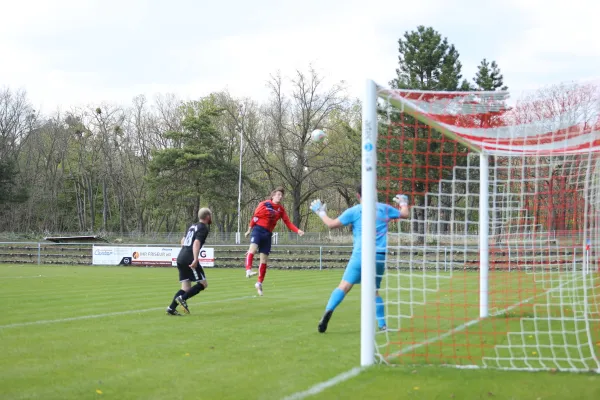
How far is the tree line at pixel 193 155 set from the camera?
5031cm

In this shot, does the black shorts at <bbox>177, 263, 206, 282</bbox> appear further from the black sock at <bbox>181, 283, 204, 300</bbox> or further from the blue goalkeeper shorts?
the blue goalkeeper shorts

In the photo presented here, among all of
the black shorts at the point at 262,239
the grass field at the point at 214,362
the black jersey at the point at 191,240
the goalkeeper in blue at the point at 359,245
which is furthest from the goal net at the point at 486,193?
the black jersey at the point at 191,240

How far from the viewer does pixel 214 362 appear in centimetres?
624

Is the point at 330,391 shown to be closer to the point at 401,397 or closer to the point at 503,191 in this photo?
the point at 401,397

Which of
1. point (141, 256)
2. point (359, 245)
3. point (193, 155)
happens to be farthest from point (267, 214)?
point (193, 155)

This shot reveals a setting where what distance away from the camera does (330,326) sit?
8.75 metres

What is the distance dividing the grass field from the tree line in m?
32.2

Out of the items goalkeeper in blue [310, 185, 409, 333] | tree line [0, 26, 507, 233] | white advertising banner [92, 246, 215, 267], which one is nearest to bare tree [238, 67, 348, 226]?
tree line [0, 26, 507, 233]

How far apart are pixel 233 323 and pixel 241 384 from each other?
13.5 ft

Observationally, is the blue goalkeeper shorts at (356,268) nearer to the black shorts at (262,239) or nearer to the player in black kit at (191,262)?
the player in black kit at (191,262)

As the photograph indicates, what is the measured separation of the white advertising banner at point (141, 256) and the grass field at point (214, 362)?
62.4 ft

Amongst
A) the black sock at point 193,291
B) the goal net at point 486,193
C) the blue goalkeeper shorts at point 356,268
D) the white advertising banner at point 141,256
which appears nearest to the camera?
the goal net at point 486,193

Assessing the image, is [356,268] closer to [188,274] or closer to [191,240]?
[191,240]

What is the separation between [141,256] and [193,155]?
19796 mm
